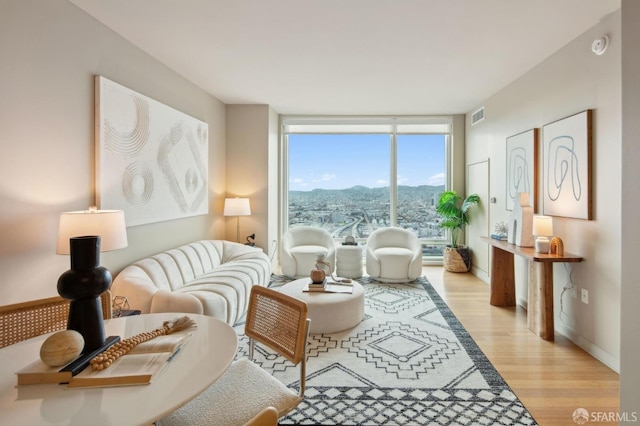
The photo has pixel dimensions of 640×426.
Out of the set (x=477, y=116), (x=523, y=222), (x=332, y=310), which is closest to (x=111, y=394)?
(x=332, y=310)

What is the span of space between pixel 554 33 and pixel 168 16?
3.29 m

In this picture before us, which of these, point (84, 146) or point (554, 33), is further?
point (554, 33)

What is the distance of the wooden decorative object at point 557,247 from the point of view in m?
3.02

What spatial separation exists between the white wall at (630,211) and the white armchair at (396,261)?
11.0 ft

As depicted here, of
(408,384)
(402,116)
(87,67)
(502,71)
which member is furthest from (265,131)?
(408,384)

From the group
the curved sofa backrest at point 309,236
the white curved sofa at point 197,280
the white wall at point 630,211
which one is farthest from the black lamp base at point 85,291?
the curved sofa backrest at point 309,236

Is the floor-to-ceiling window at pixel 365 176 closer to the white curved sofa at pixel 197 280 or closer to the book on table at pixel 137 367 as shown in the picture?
the white curved sofa at pixel 197 280

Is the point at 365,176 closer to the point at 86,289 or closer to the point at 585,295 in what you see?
the point at 585,295

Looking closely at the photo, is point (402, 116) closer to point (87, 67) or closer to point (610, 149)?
point (610, 149)

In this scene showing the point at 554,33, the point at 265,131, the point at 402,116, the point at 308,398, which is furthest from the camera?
the point at 402,116

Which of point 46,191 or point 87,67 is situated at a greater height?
point 87,67

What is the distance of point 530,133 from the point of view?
12.1 feet

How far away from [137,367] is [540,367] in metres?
2.82

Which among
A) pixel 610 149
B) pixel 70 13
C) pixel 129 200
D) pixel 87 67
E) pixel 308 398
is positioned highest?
pixel 70 13
